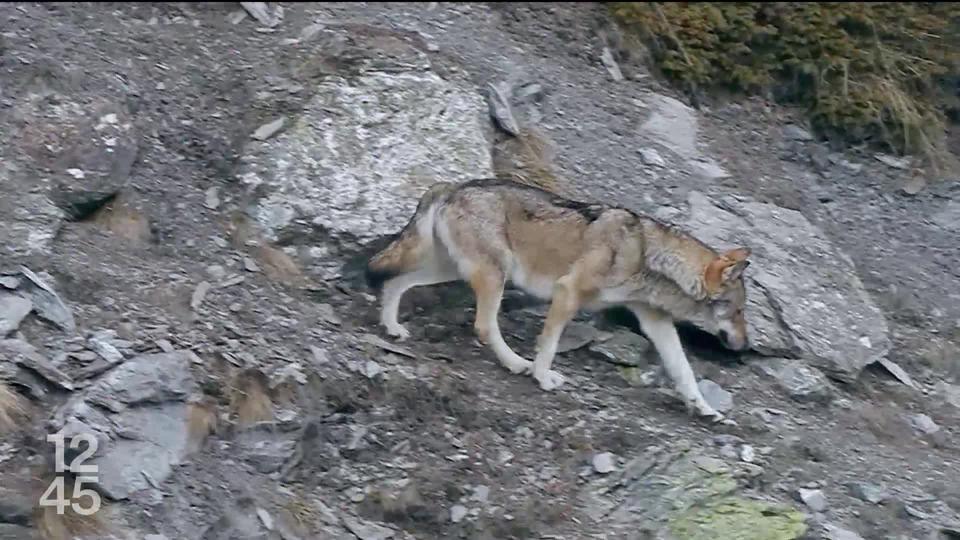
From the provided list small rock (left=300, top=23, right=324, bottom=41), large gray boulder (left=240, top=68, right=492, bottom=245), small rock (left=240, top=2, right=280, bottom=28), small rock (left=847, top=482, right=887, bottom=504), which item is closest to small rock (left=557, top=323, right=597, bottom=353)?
large gray boulder (left=240, top=68, right=492, bottom=245)

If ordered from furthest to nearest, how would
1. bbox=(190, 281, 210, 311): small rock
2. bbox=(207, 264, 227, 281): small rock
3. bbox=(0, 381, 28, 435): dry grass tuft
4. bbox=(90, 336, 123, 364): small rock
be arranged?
bbox=(207, 264, 227, 281): small rock → bbox=(190, 281, 210, 311): small rock → bbox=(90, 336, 123, 364): small rock → bbox=(0, 381, 28, 435): dry grass tuft

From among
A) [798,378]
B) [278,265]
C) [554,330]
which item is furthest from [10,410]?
[798,378]

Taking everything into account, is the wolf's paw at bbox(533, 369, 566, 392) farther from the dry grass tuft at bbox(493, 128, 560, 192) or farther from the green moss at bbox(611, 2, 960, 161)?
the green moss at bbox(611, 2, 960, 161)

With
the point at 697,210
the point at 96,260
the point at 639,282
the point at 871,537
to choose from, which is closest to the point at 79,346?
the point at 96,260

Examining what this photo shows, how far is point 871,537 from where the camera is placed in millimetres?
9023

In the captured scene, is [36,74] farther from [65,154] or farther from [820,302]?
[820,302]

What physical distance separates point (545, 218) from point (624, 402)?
144cm

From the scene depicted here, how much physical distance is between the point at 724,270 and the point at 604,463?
2.16 meters

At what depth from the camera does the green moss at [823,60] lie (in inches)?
583

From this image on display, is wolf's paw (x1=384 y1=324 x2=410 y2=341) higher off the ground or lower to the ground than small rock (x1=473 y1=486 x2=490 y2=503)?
lower

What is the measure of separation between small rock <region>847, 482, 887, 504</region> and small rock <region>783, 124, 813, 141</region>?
5891 mm

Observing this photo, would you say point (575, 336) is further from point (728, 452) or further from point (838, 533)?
point (838, 533)

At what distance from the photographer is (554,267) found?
413 inches

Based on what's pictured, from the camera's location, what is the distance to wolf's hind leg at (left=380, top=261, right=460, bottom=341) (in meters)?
10.3
